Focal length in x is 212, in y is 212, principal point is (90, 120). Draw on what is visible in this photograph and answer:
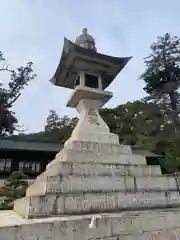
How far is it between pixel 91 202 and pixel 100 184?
0.47 metres

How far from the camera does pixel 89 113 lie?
6223 mm

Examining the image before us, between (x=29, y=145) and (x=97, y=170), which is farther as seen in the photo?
(x=29, y=145)

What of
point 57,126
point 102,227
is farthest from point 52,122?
point 102,227

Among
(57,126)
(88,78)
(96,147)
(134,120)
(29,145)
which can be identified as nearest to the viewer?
(96,147)

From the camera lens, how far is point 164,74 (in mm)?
28688

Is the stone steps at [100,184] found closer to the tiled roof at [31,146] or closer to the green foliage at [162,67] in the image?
the tiled roof at [31,146]

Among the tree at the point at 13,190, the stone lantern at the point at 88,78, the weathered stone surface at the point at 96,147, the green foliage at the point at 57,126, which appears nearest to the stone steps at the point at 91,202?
the weathered stone surface at the point at 96,147

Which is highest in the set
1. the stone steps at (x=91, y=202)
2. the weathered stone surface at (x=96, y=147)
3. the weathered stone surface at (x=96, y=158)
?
the weathered stone surface at (x=96, y=147)

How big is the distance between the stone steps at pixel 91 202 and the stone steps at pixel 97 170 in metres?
0.51

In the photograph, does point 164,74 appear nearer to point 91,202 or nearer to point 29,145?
point 29,145

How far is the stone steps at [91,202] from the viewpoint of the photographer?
381 cm

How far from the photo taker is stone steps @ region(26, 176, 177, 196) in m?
4.13

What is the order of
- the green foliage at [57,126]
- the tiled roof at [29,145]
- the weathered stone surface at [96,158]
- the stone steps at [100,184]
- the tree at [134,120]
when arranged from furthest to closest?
the green foliage at [57,126]
the tree at [134,120]
the tiled roof at [29,145]
the weathered stone surface at [96,158]
the stone steps at [100,184]

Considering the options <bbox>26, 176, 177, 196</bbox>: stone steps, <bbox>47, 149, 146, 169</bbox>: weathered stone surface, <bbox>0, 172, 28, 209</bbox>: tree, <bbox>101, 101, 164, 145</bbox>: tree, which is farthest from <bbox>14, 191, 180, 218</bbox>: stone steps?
<bbox>101, 101, 164, 145</bbox>: tree
